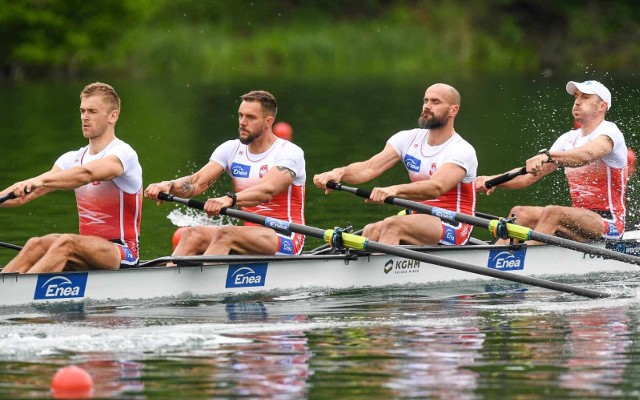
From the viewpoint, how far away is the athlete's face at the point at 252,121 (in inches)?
500

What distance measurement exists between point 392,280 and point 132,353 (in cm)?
392

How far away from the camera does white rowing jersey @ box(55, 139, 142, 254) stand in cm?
1180

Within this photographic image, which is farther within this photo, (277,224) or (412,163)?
(412,163)

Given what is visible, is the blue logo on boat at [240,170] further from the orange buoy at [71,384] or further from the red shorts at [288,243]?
the orange buoy at [71,384]

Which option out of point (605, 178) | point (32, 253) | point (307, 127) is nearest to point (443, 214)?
point (605, 178)

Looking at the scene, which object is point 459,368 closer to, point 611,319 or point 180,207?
point 611,319

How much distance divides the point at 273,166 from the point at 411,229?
1509 millimetres

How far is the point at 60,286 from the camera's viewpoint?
11664 mm

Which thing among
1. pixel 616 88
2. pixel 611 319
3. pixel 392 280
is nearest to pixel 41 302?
pixel 392 280

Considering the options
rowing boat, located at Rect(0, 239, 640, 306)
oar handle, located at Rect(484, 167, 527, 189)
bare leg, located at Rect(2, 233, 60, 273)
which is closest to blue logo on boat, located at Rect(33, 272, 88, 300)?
rowing boat, located at Rect(0, 239, 640, 306)

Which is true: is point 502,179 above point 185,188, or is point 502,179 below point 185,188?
above

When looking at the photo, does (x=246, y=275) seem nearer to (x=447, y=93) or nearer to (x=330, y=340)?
(x=330, y=340)

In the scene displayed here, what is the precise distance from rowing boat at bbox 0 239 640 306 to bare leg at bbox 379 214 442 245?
0.19m

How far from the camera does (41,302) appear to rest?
11.6 m
